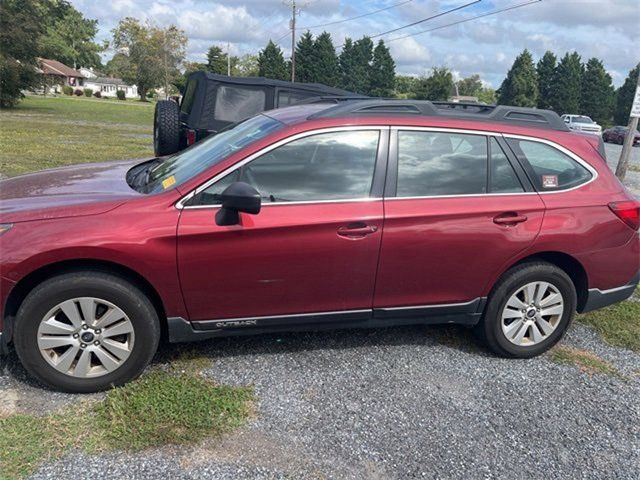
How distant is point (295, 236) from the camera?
323 centimetres

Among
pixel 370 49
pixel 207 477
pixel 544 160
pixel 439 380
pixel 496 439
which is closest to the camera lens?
pixel 207 477

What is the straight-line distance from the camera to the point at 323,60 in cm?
6044

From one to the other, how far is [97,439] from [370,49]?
6745cm

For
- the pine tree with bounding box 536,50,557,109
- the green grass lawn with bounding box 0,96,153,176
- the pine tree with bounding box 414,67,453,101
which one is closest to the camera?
the green grass lawn with bounding box 0,96,153,176

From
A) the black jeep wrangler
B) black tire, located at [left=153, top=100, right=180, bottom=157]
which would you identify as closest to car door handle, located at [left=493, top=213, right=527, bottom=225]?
the black jeep wrangler

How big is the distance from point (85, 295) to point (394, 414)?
6.18ft

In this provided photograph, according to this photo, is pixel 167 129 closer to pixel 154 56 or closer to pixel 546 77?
pixel 546 77

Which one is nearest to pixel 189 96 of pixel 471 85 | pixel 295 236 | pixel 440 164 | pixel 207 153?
pixel 207 153

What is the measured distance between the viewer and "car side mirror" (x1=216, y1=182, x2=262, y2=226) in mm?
3033

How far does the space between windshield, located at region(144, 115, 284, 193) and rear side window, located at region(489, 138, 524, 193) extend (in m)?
1.47

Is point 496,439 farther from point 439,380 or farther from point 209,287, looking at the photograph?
point 209,287

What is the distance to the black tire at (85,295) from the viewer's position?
116 inches

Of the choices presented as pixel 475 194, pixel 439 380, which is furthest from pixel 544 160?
pixel 439 380

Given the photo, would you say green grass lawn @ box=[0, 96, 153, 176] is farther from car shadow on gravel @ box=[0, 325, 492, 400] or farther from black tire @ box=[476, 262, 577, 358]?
black tire @ box=[476, 262, 577, 358]
